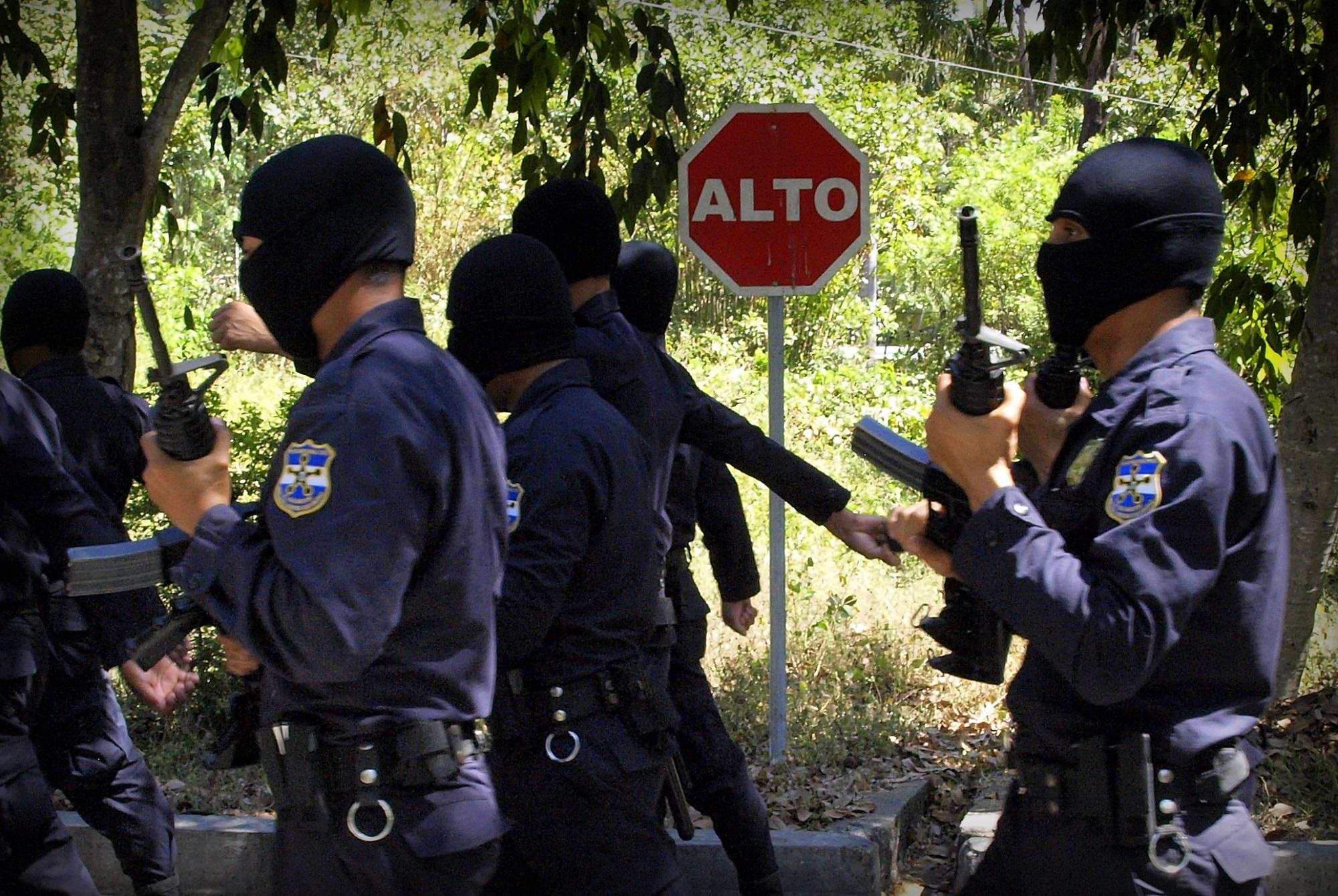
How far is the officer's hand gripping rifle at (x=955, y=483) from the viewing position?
89.8 inches

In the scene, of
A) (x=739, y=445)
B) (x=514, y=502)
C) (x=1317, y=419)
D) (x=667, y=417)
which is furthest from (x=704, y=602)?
(x=1317, y=419)

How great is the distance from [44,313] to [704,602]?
228 cm

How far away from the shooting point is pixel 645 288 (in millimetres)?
4871

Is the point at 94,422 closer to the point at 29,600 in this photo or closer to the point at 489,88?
the point at 29,600

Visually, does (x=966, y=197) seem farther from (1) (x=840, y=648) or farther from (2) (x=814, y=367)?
(1) (x=840, y=648)

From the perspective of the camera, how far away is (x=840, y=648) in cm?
687

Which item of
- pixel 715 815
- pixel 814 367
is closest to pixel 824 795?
pixel 715 815

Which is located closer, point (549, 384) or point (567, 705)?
point (567, 705)

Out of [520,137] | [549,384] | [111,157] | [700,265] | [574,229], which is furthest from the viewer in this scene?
[700,265]

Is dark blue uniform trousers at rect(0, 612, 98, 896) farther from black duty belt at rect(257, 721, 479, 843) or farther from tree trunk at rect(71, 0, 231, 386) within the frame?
tree trunk at rect(71, 0, 231, 386)

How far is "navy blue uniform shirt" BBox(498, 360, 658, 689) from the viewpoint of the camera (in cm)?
296

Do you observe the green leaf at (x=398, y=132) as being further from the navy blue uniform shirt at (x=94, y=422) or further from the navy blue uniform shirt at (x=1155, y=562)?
the navy blue uniform shirt at (x=1155, y=562)

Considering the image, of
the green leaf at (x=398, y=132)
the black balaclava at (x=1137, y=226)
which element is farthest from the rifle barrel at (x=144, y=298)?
the green leaf at (x=398, y=132)

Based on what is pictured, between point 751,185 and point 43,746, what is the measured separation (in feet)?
9.99
